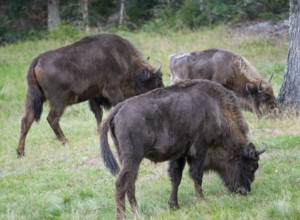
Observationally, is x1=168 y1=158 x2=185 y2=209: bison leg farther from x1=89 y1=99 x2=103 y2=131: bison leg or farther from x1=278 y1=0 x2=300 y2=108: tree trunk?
x1=89 y1=99 x2=103 y2=131: bison leg

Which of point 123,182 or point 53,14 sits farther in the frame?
point 53,14

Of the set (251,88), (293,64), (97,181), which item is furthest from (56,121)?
(293,64)

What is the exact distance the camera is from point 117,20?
102ft

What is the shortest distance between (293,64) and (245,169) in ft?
15.4

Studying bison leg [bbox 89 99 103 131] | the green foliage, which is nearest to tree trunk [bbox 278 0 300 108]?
bison leg [bbox 89 99 103 131]

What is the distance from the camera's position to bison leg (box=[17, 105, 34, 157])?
12.8 metres

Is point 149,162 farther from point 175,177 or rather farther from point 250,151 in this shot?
point 250,151

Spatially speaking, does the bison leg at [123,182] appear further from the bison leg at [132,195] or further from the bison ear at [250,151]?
the bison ear at [250,151]

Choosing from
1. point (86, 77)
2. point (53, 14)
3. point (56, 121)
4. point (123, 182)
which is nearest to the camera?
point (123, 182)

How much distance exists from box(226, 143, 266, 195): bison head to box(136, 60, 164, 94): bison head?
5241mm

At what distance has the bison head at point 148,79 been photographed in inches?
558

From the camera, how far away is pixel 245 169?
9.23 meters

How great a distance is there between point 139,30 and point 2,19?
26.2 ft

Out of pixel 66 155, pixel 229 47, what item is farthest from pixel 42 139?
pixel 229 47
